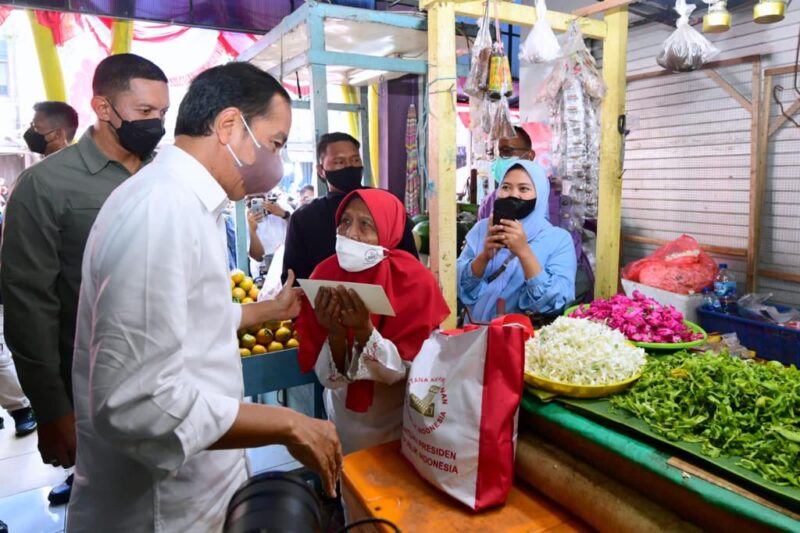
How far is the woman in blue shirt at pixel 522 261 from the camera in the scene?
253 cm

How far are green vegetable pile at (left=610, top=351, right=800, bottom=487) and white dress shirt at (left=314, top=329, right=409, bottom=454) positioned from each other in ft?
2.38

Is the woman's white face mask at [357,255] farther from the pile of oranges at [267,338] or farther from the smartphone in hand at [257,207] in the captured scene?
the smartphone in hand at [257,207]

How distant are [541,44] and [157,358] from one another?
2.40 meters

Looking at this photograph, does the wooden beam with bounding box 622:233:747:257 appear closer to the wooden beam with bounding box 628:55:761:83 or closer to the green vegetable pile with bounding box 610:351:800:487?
the wooden beam with bounding box 628:55:761:83

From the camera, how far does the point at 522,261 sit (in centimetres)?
251

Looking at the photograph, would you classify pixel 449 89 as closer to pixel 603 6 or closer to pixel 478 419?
pixel 603 6

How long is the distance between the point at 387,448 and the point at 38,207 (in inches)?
65.0

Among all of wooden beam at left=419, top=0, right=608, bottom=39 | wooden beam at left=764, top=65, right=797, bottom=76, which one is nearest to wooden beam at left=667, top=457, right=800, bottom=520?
wooden beam at left=419, top=0, right=608, bottom=39

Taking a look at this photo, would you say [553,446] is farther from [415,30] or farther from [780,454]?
[415,30]

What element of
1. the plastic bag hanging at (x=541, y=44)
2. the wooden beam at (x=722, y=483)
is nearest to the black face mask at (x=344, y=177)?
the plastic bag hanging at (x=541, y=44)

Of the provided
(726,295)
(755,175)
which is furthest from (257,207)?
(755,175)

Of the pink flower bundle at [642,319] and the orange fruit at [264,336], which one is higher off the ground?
the pink flower bundle at [642,319]

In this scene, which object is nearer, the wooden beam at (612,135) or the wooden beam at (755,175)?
the wooden beam at (612,135)

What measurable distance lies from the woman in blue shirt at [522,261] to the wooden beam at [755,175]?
9.58 ft
